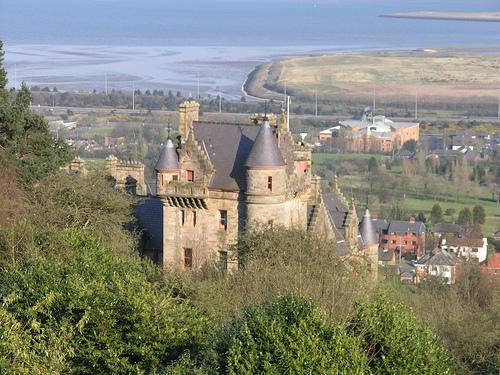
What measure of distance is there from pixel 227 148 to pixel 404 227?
135 feet

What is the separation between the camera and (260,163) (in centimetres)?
3441

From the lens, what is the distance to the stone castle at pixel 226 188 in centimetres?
3472

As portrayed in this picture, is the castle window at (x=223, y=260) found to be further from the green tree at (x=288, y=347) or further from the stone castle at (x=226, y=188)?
the green tree at (x=288, y=347)

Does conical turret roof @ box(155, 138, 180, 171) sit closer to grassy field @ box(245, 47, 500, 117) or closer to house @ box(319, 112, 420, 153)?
house @ box(319, 112, 420, 153)

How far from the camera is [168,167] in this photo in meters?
35.7

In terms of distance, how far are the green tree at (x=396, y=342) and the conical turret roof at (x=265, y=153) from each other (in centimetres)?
1072

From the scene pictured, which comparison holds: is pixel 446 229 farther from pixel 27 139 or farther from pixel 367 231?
pixel 27 139

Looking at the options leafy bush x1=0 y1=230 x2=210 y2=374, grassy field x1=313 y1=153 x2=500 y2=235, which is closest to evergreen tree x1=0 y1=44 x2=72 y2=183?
leafy bush x1=0 y1=230 x2=210 y2=374

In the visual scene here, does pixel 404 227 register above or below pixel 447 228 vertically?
above

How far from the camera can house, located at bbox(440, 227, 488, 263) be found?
69250mm

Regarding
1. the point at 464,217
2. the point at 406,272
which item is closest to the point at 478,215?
the point at 464,217

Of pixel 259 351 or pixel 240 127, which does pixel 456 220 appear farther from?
pixel 259 351

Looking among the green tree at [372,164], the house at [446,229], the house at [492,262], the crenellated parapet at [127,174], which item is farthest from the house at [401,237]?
the crenellated parapet at [127,174]

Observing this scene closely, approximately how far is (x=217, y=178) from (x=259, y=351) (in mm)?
14761
